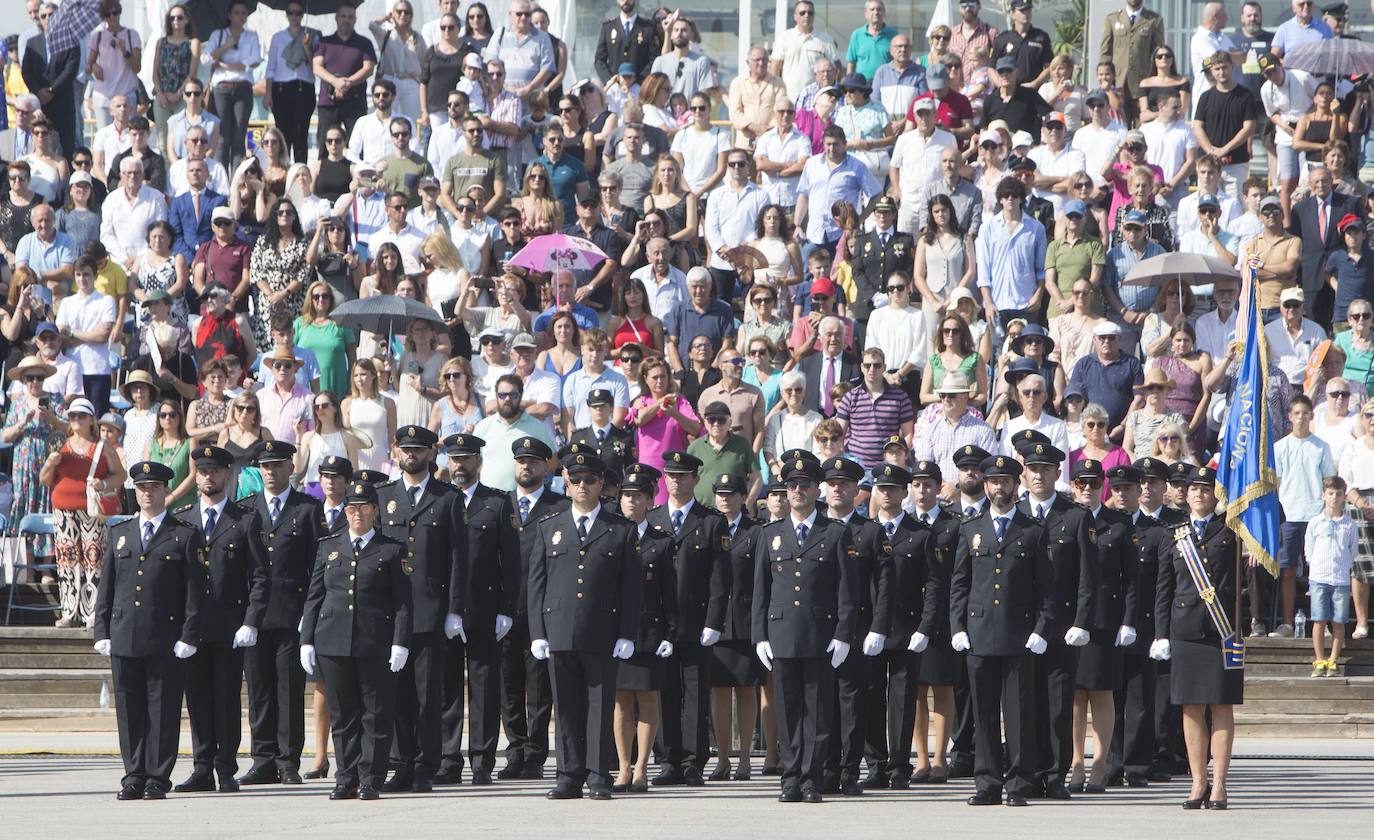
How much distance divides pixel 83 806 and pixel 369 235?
9.66 meters

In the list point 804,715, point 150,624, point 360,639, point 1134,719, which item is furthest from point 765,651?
point 150,624

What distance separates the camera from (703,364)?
1780cm

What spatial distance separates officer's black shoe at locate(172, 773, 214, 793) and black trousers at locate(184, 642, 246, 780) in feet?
0.11

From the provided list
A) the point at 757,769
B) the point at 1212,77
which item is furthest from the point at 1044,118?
the point at 757,769

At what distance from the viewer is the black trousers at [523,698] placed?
13.3 metres

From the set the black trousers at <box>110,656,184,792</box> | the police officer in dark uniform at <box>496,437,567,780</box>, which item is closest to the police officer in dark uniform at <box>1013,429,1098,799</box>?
the police officer in dark uniform at <box>496,437,567,780</box>

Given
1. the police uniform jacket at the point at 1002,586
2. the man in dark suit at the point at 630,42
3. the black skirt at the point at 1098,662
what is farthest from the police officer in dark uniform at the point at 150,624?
the man in dark suit at the point at 630,42

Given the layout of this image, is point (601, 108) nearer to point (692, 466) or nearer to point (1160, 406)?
point (1160, 406)

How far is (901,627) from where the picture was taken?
1295 centimetres

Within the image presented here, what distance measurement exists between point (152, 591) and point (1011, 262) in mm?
9158

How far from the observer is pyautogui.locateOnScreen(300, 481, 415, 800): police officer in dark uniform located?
38.9 ft

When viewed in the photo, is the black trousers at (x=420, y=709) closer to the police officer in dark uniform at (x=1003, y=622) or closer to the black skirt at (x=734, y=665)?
the black skirt at (x=734, y=665)

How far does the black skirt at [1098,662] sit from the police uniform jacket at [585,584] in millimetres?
2563

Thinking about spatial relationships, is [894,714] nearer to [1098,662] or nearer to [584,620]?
[1098,662]
